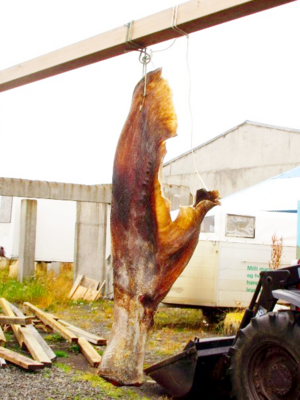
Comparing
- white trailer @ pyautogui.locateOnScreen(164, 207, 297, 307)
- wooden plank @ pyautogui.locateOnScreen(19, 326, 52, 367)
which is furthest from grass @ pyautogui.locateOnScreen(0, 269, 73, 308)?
wooden plank @ pyautogui.locateOnScreen(19, 326, 52, 367)

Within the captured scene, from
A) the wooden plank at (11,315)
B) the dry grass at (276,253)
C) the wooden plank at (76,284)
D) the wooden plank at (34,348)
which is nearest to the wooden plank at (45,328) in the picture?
the wooden plank at (11,315)

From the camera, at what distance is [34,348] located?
860 cm

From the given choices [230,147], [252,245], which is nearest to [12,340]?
[252,245]

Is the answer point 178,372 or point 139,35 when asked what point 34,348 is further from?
point 139,35

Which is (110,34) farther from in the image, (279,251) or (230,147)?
(230,147)

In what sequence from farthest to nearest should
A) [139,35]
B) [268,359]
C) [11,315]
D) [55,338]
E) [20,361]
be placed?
[11,315] < [55,338] < [20,361] < [268,359] < [139,35]

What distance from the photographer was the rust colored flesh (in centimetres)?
359

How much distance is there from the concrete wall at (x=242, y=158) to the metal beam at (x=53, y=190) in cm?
587

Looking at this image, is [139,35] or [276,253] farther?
[276,253]

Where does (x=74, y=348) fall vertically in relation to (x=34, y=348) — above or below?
below

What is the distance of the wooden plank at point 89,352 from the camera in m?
8.28

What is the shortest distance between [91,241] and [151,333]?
10.2 m

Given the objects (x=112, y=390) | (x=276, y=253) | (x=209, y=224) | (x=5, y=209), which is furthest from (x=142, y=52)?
(x=5, y=209)

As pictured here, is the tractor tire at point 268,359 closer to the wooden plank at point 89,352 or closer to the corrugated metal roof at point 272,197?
the wooden plank at point 89,352
